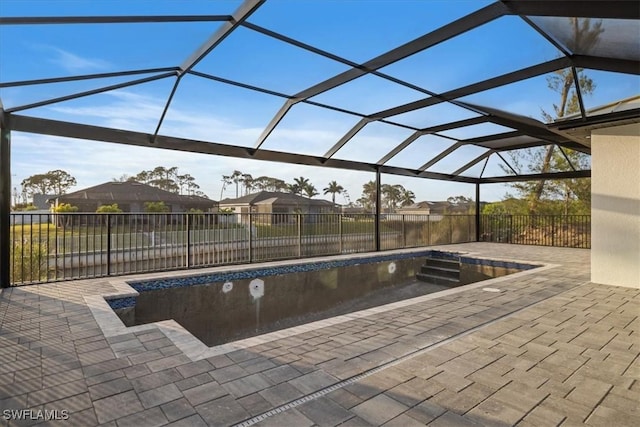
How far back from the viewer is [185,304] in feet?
17.6

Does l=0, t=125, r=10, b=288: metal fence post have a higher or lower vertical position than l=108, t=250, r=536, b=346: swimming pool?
higher

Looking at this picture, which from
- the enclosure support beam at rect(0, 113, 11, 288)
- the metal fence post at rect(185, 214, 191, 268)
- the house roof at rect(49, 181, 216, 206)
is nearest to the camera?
the enclosure support beam at rect(0, 113, 11, 288)

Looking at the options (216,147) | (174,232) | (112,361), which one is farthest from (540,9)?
(174,232)

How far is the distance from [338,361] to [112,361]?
1697 mm

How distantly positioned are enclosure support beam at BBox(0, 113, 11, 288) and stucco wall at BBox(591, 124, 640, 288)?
8.67m

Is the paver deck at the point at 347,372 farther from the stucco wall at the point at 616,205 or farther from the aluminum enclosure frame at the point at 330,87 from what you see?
the aluminum enclosure frame at the point at 330,87

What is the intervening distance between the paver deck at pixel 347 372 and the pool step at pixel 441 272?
4346mm

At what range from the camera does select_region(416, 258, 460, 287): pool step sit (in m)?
8.40

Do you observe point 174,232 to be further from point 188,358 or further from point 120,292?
point 188,358

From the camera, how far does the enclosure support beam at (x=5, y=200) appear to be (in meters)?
4.66

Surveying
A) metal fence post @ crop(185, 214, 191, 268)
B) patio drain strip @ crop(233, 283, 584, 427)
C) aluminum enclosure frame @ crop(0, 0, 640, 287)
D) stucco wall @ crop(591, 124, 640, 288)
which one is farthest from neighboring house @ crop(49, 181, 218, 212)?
patio drain strip @ crop(233, 283, 584, 427)

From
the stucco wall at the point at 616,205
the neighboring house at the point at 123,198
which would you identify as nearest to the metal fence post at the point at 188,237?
the stucco wall at the point at 616,205

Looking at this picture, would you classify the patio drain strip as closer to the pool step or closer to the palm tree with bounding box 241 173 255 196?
the pool step

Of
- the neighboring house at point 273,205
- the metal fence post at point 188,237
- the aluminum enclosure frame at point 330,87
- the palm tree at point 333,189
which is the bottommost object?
the metal fence post at point 188,237
